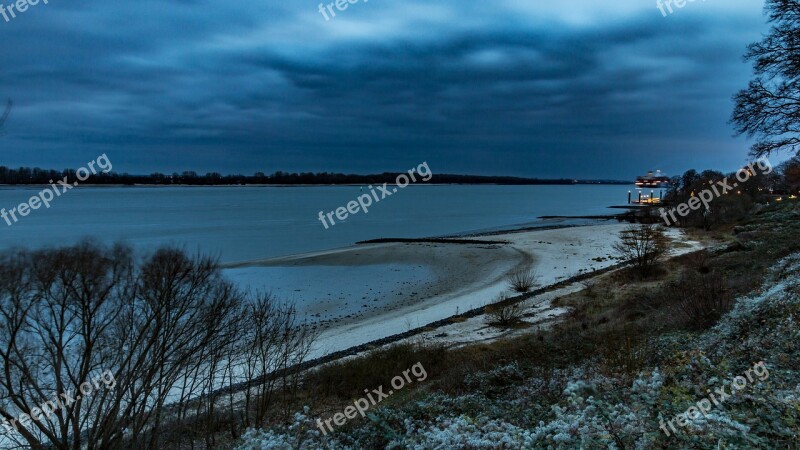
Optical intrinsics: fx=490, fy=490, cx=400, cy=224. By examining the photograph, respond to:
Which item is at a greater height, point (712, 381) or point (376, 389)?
point (712, 381)

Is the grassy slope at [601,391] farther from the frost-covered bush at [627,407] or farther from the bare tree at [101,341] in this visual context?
the bare tree at [101,341]

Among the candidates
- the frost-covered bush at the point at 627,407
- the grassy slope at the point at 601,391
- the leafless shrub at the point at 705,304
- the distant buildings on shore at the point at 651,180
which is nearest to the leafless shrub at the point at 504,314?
the grassy slope at the point at 601,391

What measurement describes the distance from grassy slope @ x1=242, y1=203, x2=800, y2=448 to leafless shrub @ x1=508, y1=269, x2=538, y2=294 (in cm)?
1259

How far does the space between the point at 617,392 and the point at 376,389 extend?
7.32 metres

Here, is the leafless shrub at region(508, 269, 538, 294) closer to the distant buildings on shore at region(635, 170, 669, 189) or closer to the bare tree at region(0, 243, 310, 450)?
the bare tree at region(0, 243, 310, 450)

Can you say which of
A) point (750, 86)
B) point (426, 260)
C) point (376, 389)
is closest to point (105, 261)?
point (376, 389)

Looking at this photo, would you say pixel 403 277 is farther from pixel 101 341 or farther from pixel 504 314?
pixel 101 341

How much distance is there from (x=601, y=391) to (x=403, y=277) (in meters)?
25.5

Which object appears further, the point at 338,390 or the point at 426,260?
the point at 426,260

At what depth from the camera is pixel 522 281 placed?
2834 centimetres

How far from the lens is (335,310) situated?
2408 centimetres

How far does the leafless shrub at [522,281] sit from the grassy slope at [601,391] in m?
12.6

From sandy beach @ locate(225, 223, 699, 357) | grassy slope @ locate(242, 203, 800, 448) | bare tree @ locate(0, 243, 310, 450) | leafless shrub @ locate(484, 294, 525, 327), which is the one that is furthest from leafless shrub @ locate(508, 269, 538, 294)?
bare tree @ locate(0, 243, 310, 450)

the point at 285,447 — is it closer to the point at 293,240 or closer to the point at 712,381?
the point at 712,381
